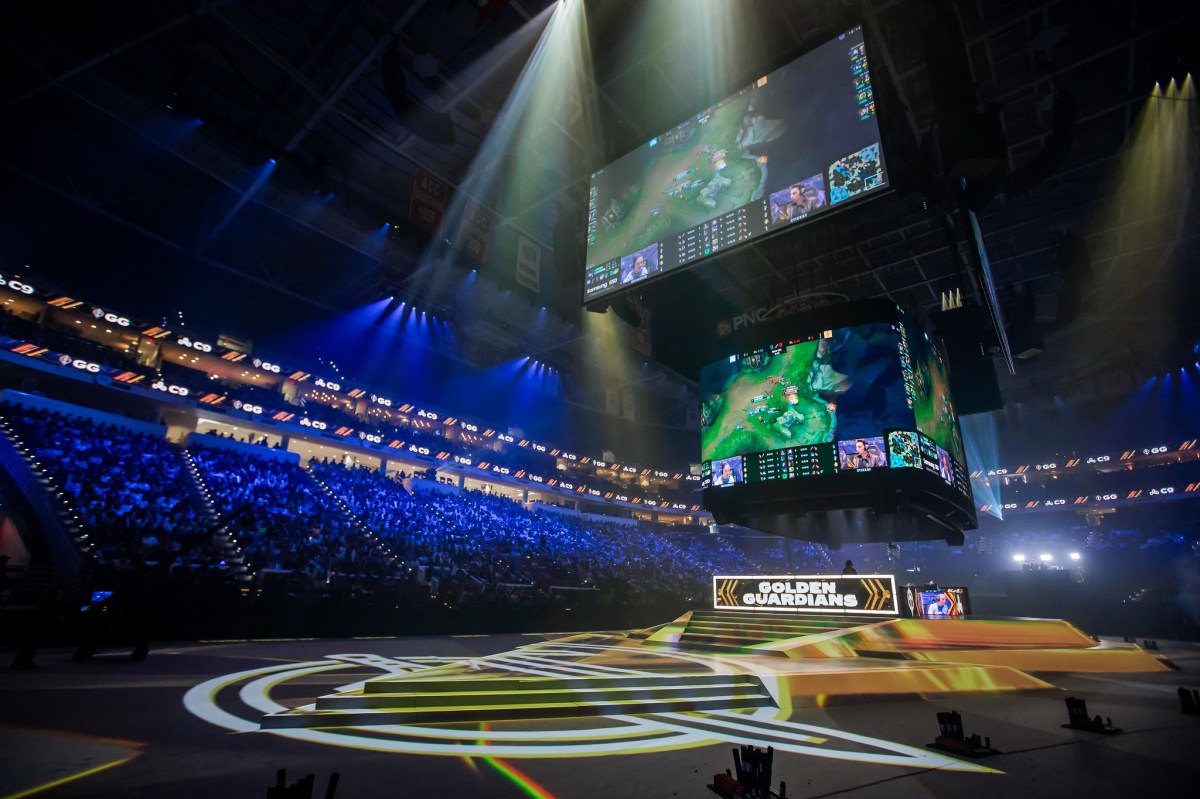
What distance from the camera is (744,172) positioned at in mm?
8820

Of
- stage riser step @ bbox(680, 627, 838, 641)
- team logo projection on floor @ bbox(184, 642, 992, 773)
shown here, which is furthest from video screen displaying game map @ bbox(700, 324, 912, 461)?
team logo projection on floor @ bbox(184, 642, 992, 773)

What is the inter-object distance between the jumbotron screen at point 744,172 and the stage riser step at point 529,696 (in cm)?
676

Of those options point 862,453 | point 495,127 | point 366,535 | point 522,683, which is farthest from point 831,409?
point 366,535

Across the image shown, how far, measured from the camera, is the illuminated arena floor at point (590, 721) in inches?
140

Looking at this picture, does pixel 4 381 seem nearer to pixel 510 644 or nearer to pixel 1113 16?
pixel 510 644

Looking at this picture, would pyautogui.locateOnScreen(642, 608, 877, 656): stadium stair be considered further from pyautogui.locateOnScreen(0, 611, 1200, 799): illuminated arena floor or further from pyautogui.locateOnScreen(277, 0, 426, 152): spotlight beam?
pyautogui.locateOnScreen(277, 0, 426, 152): spotlight beam

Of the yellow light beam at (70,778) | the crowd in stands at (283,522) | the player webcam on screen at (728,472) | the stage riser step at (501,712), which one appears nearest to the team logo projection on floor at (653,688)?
the stage riser step at (501,712)

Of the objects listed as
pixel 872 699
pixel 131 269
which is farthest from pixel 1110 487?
pixel 131 269

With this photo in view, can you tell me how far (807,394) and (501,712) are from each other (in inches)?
367

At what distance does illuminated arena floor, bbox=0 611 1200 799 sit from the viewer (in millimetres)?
3553

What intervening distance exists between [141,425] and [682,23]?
29186 mm

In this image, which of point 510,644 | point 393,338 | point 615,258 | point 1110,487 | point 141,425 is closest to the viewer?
point 615,258

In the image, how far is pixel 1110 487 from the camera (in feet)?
104

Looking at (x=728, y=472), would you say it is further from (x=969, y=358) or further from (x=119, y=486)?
(x=119, y=486)
